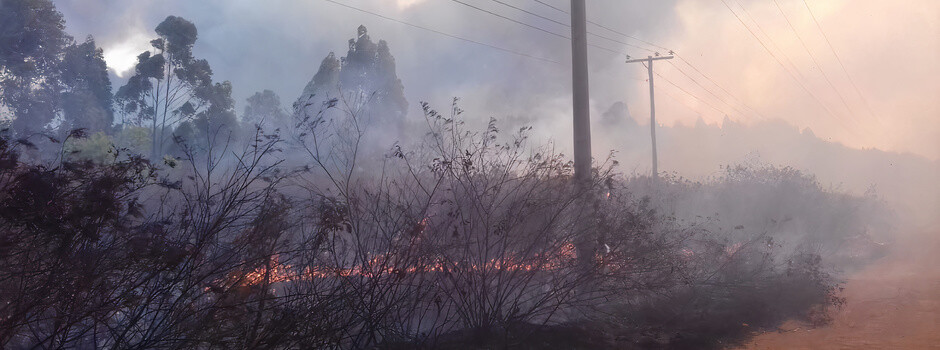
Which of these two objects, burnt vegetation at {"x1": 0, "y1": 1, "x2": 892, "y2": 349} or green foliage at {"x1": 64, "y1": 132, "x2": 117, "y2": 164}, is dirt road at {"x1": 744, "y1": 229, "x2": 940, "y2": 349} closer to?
burnt vegetation at {"x1": 0, "y1": 1, "x2": 892, "y2": 349}

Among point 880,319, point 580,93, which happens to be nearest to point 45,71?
point 580,93

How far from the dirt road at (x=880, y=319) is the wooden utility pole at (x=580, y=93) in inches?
152

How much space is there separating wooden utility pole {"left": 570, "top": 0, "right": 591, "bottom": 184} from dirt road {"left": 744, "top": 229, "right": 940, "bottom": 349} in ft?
12.7

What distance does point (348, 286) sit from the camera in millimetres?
6500

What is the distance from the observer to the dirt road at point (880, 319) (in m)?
9.63

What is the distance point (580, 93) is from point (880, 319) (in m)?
7.78

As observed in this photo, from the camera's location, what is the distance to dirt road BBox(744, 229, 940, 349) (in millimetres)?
9633

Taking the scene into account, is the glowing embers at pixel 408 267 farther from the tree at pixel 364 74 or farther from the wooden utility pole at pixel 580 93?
the tree at pixel 364 74

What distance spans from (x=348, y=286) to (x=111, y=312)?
222 centimetres

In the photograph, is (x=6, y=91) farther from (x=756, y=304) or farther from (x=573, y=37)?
(x=756, y=304)

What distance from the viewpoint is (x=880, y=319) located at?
12.1 m

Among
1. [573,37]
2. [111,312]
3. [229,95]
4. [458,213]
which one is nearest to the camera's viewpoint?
[111,312]

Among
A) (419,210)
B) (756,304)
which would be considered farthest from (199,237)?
(756,304)

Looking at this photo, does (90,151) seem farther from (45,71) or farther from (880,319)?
(880,319)
